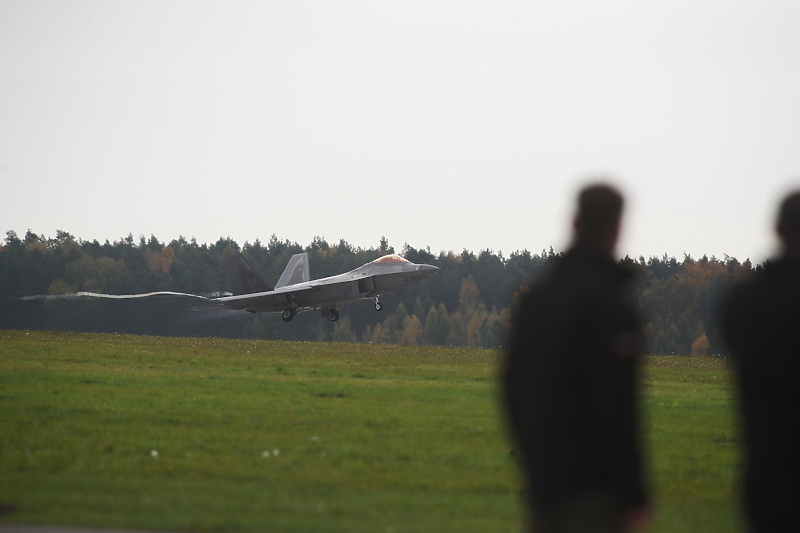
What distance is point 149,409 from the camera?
709 inches

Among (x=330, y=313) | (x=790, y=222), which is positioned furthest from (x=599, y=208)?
(x=330, y=313)

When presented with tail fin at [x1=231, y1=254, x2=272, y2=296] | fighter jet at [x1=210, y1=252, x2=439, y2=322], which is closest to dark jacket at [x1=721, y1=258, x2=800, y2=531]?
fighter jet at [x1=210, y1=252, x2=439, y2=322]

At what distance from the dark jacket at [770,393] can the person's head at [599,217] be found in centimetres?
94

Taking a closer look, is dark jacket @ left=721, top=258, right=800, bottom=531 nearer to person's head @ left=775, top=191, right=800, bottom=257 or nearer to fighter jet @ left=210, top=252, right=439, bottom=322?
person's head @ left=775, top=191, right=800, bottom=257

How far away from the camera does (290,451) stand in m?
14.1

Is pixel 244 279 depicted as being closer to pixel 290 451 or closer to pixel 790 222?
pixel 290 451

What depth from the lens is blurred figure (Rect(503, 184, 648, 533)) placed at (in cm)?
466

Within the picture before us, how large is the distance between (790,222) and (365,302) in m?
128

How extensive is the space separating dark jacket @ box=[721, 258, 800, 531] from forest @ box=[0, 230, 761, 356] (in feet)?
238

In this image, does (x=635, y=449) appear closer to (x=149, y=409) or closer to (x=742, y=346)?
(x=742, y=346)

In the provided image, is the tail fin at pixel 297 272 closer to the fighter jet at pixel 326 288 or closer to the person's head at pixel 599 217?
the fighter jet at pixel 326 288

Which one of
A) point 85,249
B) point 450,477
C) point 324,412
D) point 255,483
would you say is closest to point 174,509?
point 255,483

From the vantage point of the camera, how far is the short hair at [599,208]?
5012 millimetres

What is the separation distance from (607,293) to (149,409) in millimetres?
14435
